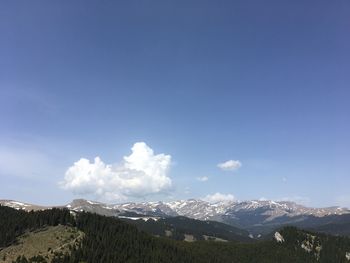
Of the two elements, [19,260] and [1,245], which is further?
[1,245]

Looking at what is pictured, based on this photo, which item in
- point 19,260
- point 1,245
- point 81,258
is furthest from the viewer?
point 1,245

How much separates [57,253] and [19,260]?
16.9 meters

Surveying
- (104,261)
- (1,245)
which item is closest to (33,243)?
(1,245)

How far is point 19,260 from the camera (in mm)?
174375

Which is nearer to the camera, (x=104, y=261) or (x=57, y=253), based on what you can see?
(x=57, y=253)

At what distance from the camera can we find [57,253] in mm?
184250

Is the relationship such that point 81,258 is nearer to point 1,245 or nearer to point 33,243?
point 33,243

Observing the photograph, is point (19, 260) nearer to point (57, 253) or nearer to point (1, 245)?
point (57, 253)

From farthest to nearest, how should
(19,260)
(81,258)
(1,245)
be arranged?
(1,245) < (81,258) < (19,260)

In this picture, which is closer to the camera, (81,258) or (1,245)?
(81,258)

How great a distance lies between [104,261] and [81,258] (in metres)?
15.6

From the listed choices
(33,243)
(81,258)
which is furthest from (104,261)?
(33,243)

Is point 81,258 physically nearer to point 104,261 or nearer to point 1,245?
point 104,261

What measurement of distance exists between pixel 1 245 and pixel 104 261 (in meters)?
52.0
